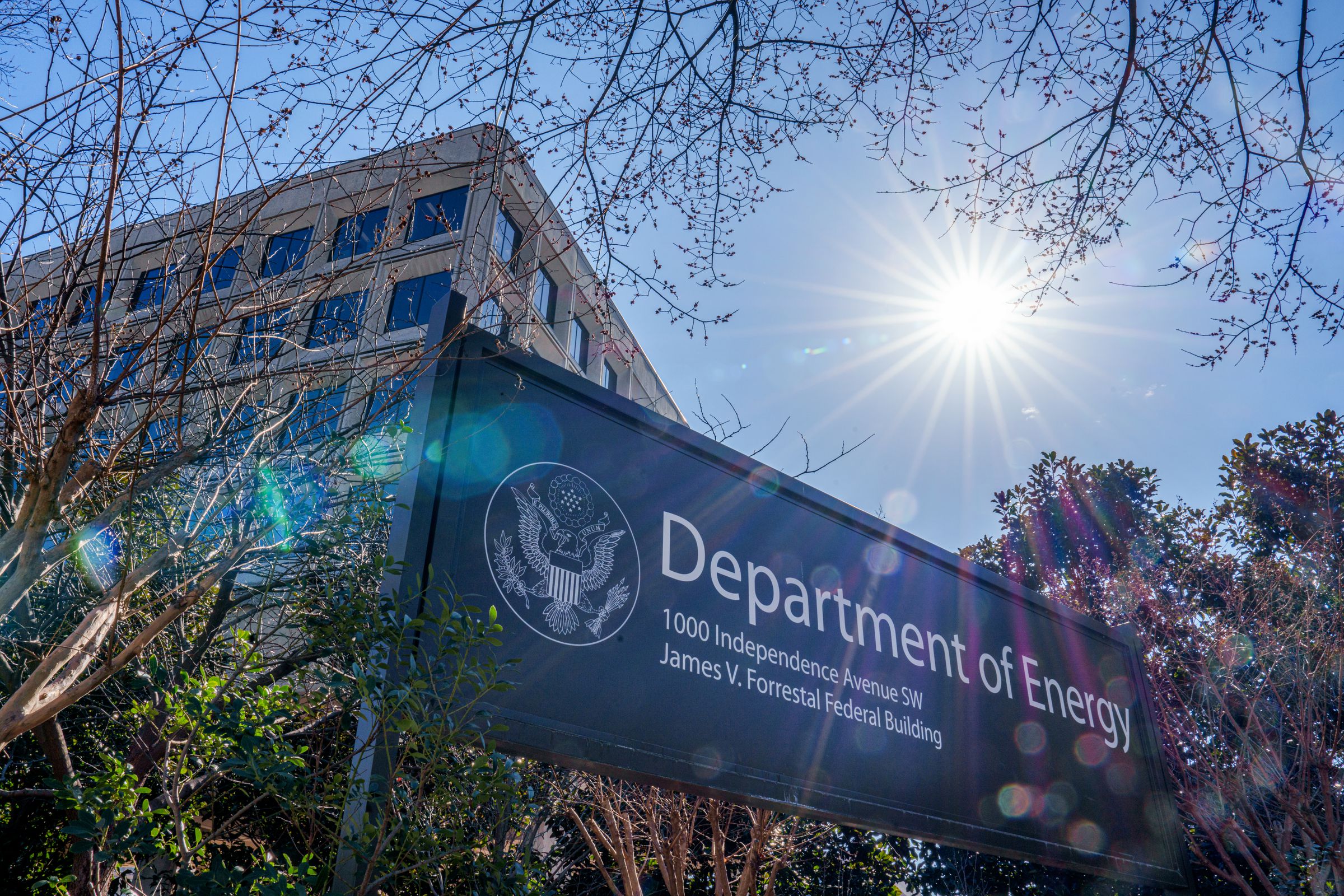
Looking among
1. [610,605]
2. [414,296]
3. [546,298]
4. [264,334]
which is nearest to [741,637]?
[610,605]

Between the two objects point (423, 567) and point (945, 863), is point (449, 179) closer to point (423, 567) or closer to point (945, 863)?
point (945, 863)

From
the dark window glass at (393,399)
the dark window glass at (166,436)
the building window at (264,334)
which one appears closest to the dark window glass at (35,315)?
the dark window glass at (166,436)

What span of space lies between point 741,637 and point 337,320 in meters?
2.94

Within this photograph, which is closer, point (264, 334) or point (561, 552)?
point (561, 552)

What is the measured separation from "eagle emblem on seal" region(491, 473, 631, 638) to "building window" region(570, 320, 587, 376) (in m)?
19.3

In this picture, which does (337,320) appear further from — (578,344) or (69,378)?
(578,344)

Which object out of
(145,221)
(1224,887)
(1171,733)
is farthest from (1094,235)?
(1224,887)

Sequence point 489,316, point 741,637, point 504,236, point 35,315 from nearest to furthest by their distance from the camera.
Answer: point 741,637, point 35,315, point 489,316, point 504,236

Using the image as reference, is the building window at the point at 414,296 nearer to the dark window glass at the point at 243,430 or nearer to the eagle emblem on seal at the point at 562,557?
the dark window glass at the point at 243,430

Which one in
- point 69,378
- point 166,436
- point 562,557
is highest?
point 166,436

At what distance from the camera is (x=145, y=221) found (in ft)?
13.8

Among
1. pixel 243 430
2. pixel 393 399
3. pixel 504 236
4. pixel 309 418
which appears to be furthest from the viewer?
pixel 504 236

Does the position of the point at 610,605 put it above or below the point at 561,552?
below

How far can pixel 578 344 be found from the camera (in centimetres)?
2305
